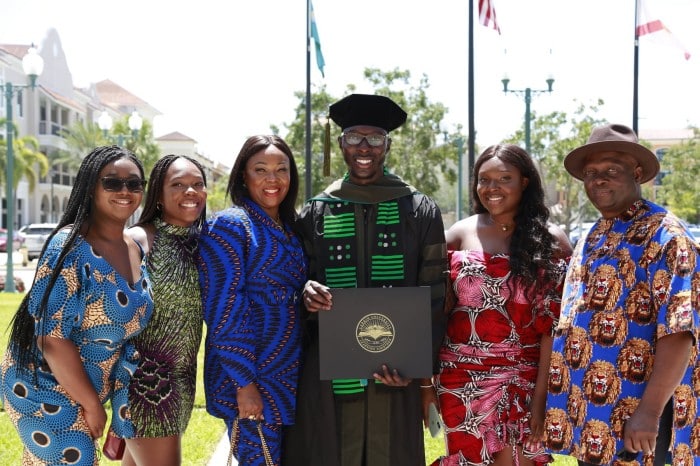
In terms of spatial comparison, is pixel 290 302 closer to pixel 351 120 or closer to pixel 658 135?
pixel 351 120

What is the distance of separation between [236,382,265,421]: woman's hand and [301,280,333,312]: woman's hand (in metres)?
0.44

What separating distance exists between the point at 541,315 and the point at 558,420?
509 millimetres

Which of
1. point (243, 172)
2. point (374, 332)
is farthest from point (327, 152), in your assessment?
point (374, 332)

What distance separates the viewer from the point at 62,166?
165ft

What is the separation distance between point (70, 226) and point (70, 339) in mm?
467

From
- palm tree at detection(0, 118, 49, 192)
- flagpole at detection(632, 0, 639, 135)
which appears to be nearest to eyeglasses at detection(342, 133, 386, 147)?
flagpole at detection(632, 0, 639, 135)

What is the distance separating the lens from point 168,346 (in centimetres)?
338

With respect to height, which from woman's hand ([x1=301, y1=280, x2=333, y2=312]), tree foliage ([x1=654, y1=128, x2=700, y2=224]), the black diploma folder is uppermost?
tree foliage ([x1=654, y1=128, x2=700, y2=224])

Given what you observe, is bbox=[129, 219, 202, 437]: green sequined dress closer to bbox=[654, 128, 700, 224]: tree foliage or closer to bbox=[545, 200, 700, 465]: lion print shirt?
bbox=[545, 200, 700, 465]: lion print shirt

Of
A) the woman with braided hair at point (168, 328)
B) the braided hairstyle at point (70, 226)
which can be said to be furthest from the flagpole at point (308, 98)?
the braided hairstyle at point (70, 226)

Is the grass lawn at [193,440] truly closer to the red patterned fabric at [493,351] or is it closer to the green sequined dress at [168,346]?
the green sequined dress at [168,346]

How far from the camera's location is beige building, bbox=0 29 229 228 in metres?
43.8

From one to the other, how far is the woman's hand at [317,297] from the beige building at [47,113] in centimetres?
3656

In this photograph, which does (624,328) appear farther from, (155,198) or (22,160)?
(22,160)
